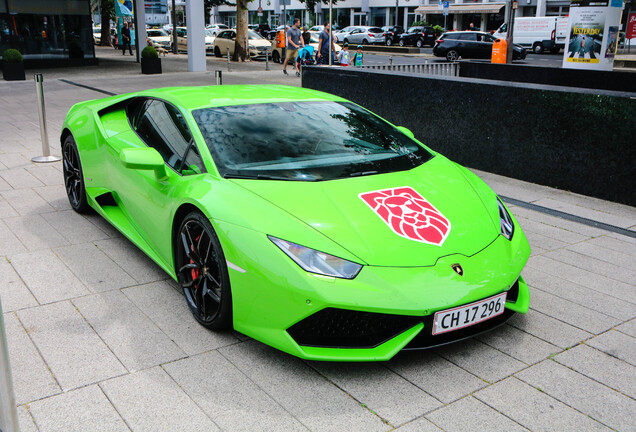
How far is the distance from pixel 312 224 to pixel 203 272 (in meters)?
0.76

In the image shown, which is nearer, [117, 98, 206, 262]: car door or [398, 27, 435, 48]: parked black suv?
[117, 98, 206, 262]: car door

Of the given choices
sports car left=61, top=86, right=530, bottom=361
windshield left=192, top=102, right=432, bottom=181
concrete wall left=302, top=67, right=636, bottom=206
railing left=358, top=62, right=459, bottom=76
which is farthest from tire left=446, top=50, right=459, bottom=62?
windshield left=192, top=102, right=432, bottom=181

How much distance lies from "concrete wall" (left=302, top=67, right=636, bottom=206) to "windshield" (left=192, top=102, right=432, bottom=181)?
297 cm

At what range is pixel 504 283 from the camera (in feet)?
10.6

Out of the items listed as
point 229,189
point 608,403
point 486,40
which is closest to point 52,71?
point 486,40

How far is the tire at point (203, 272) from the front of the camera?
3332 millimetres

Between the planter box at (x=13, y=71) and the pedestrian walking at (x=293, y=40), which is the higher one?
the pedestrian walking at (x=293, y=40)

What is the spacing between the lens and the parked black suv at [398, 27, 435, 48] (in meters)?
42.3

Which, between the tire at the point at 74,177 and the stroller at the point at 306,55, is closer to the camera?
the tire at the point at 74,177

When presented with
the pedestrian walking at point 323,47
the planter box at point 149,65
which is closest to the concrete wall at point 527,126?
the pedestrian walking at point 323,47

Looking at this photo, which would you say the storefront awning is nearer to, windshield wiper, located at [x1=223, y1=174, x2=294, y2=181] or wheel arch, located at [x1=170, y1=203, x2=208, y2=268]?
windshield wiper, located at [x1=223, y1=174, x2=294, y2=181]

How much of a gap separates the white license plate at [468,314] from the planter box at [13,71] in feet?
61.6

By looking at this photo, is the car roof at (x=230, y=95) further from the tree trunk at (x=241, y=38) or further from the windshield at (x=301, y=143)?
the tree trunk at (x=241, y=38)

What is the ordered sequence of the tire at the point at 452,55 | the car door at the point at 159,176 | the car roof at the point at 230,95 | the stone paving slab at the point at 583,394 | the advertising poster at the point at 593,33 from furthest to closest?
the tire at the point at 452,55
the advertising poster at the point at 593,33
the car roof at the point at 230,95
the car door at the point at 159,176
the stone paving slab at the point at 583,394
